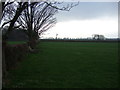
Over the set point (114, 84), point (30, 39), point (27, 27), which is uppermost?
point (27, 27)

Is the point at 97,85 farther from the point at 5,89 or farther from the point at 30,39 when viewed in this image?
the point at 30,39

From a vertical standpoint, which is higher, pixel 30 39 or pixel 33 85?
pixel 30 39

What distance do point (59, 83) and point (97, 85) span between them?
57.7 inches

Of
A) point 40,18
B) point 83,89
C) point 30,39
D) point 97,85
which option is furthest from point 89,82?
point 40,18

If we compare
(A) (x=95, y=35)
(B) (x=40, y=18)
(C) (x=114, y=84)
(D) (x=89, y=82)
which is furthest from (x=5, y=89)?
(A) (x=95, y=35)

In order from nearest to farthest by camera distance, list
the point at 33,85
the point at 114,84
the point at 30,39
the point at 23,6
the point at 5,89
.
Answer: the point at 5,89, the point at 33,85, the point at 114,84, the point at 23,6, the point at 30,39

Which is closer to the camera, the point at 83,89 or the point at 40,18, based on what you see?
the point at 83,89

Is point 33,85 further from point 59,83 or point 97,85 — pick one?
point 97,85

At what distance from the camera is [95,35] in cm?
10481

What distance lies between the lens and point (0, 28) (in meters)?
8.48

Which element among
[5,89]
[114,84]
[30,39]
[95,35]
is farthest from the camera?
[95,35]

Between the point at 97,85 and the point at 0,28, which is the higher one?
the point at 0,28

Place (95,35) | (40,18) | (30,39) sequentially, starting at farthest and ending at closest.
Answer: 1. (95,35)
2. (40,18)
3. (30,39)

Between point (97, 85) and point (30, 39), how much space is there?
66.4ft
